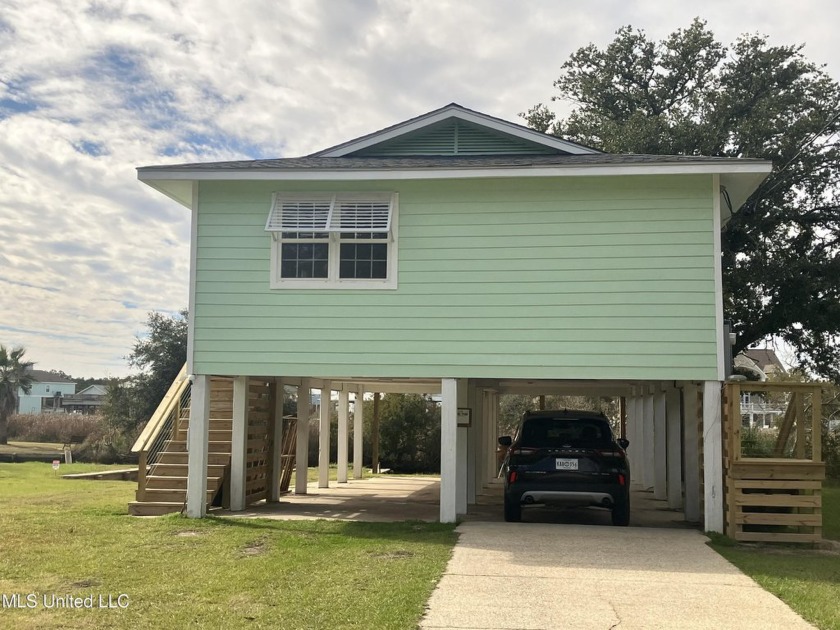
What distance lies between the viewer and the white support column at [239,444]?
12.6m

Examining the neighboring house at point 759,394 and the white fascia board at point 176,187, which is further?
the neighboring house at point 759,394

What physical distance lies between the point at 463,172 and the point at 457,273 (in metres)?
1.33

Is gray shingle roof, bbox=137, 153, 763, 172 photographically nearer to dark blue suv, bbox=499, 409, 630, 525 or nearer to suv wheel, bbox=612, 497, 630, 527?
dark blue suv, bbox=499, 409, 630, 525

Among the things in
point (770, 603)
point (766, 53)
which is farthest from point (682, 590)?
point (766, 53)

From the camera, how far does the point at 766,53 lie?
2283 cm

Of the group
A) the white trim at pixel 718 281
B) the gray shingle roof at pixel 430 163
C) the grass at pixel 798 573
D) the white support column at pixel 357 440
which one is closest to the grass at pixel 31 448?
the white support column at pixel 357 440

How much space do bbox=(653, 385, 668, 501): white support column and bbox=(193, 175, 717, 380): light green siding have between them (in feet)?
17.8

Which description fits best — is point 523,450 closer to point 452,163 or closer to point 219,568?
point 452,163

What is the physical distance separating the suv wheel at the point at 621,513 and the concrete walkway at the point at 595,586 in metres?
0.71

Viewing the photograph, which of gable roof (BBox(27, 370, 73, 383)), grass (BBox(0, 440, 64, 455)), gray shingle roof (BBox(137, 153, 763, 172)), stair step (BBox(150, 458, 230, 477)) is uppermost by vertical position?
gray shingle roof (BBox(137, 153, 763, 172))

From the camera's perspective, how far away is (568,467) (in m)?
10.7

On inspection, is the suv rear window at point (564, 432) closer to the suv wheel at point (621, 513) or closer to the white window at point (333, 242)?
the suv wheel at point (621, 513)

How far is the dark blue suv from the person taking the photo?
1072cm

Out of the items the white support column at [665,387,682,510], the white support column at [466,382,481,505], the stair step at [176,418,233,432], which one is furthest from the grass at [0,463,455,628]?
the white support column at [665,387,682,510]
